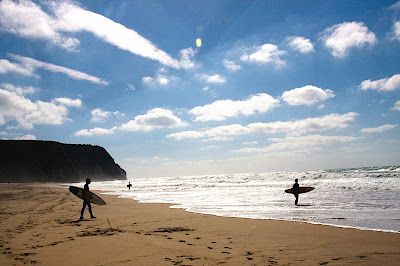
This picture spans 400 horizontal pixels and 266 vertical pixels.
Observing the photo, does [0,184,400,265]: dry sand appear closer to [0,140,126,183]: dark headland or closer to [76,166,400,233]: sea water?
[76,166,400,233]: sea water

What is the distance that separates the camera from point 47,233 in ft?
25.6

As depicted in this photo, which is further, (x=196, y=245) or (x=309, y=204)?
(x=309, y=204)

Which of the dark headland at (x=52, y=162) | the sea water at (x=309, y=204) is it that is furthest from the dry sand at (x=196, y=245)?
the dark headland at (x=52, y=162)

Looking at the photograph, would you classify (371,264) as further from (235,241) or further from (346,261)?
(235,241)

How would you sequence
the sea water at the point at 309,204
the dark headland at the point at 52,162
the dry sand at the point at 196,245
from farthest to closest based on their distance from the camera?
1. the dark headland at the point at 52,162
2. the sea water at the point at 309,204
3. the dry sand at the point at 196,245

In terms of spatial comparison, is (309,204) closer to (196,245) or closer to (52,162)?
(196,245)

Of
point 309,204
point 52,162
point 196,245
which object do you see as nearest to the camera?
point 196,245

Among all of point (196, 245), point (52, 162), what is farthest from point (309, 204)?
point (52, 162)

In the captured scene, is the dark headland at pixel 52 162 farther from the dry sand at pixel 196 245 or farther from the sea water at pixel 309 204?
the dry sand at pixel 196 245

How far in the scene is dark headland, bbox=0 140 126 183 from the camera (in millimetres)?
114125

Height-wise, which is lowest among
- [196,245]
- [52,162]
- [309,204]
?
[309,204]

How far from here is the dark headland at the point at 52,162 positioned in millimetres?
114125

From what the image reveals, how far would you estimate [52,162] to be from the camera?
132250 millimetres

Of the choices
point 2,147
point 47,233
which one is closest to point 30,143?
point 2,147
